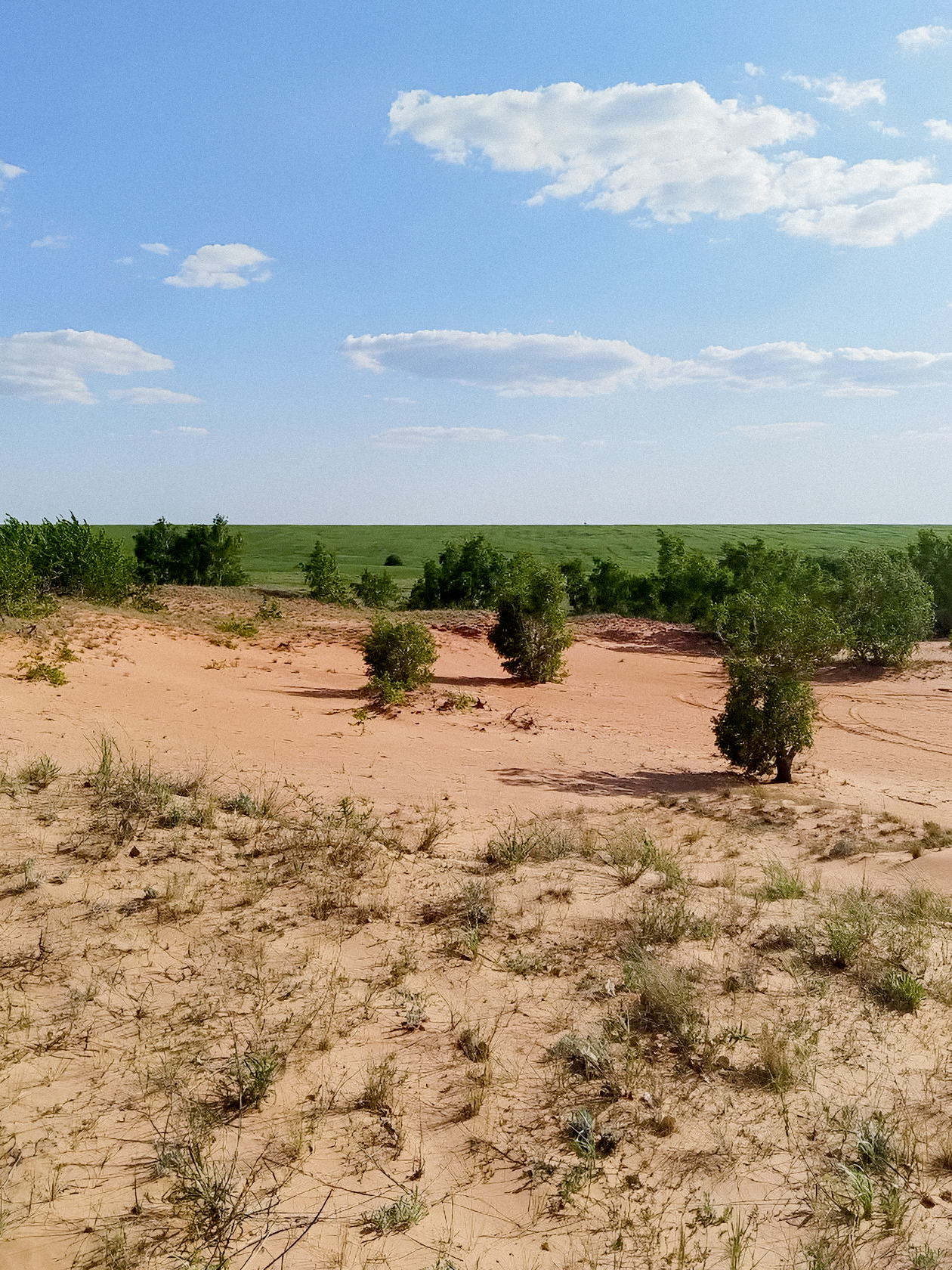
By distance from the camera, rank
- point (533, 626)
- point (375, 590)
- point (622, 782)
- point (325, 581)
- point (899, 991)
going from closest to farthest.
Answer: point (899, 991), point (622, 782), point (533, 626), point (325, 581), point (375, 590)

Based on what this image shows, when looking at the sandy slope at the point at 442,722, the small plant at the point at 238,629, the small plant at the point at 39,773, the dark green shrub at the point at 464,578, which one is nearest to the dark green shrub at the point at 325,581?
the dark green shrub at the point at 464,578

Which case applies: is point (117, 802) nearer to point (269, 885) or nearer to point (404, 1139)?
point (269, 885)

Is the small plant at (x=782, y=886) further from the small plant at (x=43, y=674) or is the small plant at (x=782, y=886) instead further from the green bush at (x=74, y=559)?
the green bush at (x=74, y=559)

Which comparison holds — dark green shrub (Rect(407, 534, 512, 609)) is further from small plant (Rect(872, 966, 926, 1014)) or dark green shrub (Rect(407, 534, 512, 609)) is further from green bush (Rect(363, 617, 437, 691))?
small plant (Rect(872, 966, 926, 1014))

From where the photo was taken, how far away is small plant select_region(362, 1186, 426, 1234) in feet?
11.2

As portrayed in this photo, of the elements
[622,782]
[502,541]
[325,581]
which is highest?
[502,541]

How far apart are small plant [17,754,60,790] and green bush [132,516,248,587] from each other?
133 feet

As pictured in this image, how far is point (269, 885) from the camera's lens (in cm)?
628

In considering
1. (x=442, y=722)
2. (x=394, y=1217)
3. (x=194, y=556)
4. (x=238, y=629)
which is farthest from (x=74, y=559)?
(x=194, y=556)

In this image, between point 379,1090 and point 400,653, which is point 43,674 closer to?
point 400,653

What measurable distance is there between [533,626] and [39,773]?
12.7 meters

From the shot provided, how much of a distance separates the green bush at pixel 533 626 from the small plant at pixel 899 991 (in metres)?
14.3

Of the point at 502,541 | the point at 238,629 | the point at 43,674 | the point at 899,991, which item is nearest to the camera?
the point at 899,991

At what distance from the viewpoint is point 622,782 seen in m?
11.1
